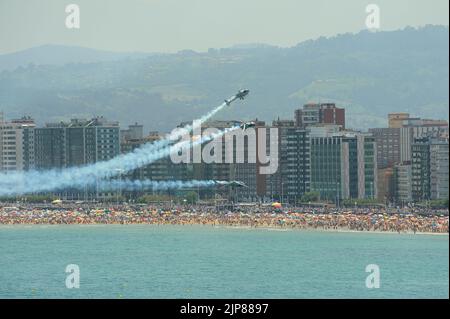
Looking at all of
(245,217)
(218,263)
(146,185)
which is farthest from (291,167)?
(218,263)

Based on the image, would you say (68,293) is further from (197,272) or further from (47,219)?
(47,219)

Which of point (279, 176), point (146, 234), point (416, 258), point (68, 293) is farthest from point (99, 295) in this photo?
point (279, 176)

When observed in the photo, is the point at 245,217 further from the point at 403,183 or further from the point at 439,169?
the point at 403,183

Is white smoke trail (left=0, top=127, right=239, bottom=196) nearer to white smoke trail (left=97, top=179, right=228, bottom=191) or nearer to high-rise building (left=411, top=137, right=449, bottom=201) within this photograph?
white smoke trail (left=97, top=179, right=228, bottom=191)

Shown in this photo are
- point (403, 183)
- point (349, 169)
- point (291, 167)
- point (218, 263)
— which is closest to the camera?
point (218, 263)

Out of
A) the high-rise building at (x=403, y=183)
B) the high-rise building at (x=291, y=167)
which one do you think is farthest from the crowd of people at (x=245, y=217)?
the high-rise building at (x=291, y=167)

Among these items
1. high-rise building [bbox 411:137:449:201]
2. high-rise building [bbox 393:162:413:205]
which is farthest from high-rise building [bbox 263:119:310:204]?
high-rise building [bbox 411:137:449:201]

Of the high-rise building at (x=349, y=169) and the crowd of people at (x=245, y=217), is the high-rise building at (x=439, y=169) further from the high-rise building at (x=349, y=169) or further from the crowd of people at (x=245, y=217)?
the high-rise building at (x=349, y=169)
